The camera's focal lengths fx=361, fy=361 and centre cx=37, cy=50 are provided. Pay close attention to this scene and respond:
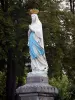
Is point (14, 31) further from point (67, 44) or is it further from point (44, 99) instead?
point (44, 99)

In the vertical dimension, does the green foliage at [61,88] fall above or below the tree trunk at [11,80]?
below

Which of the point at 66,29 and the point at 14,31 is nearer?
the point at 14,31

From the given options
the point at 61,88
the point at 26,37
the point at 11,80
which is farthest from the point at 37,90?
the point at 61,88

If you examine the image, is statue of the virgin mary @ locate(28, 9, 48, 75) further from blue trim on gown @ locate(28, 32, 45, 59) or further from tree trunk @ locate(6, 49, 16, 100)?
tree trunk @ locate(6, 49, 16, 100)

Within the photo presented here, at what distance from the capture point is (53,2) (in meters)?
19.7

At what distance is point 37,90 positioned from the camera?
1164 cm

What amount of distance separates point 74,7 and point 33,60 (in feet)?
34.3

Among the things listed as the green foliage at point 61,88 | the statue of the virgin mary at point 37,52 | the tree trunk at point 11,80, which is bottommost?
the green foliage at point 61,88

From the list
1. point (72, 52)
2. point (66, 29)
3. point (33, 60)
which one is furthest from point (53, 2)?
point (33, 60)

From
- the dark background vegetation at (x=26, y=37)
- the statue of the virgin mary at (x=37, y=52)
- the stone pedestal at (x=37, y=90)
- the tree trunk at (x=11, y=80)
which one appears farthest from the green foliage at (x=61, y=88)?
the stone pedestal at (x=37, y=90)

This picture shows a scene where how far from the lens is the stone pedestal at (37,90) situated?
1168 centimetres

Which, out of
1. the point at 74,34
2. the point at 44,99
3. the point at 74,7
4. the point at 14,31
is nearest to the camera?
the point at 44,99

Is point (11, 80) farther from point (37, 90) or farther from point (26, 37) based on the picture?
point (37, 90)

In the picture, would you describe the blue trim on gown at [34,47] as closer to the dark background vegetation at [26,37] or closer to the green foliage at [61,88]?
the dark background vegetation at [26,37]
